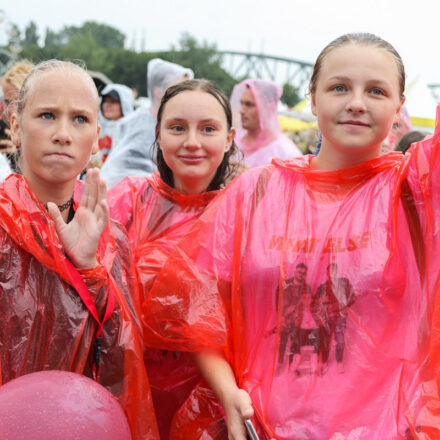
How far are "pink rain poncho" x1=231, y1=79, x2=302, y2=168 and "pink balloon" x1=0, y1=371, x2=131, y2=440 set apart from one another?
3956 mm

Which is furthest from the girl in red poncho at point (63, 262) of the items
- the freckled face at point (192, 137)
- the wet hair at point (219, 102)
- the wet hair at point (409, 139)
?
the wet hair at point (409, 139)

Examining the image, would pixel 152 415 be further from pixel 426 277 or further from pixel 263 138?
pixel 263 138

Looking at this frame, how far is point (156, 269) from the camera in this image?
6.91 ft

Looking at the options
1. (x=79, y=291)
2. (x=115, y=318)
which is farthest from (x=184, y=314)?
(x=79, y=291)

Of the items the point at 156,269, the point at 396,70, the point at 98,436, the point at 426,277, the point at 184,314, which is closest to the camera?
the point at 98,436

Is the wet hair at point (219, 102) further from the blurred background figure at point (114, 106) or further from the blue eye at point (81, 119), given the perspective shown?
the blurred background figure at point (114, 106)

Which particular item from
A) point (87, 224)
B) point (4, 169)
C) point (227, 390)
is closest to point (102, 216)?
point (87, 224)

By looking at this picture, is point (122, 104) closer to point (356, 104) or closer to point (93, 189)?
point (93, 189)

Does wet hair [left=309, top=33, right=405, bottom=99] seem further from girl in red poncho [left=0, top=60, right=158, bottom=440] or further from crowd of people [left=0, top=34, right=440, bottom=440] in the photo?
girl in red poncho [left=0, top=60, right=158, bottom=440]

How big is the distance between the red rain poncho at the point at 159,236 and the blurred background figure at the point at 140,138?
65.7 inches

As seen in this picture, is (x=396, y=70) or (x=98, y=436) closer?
(x=98, y=436)

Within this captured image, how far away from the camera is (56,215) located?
1.70 meters

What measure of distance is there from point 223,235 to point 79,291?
0.43 m

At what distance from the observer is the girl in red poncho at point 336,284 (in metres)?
1.54
